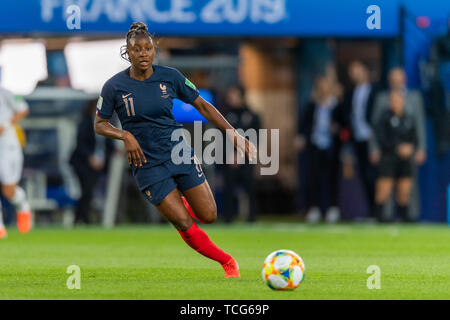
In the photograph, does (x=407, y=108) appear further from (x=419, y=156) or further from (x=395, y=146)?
(x=419, y=156)

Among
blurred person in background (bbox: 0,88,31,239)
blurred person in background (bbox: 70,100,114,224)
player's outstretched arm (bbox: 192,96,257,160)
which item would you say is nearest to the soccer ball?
player's outstretched arm (bbox: 192,96,257,160)

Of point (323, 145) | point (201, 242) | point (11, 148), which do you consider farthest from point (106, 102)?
point (323, 145)

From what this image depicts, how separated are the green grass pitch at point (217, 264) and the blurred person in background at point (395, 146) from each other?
30.8 inches

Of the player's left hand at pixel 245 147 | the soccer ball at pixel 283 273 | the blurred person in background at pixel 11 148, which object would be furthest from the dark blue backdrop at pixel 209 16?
the soccer ball at pixel 283 273

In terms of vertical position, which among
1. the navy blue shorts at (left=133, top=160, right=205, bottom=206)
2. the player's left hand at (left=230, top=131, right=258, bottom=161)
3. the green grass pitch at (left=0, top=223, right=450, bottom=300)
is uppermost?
the player's left hand at (left=230, top=131, right=258, bottom=161)

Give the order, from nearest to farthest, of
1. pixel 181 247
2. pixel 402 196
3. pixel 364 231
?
pixel 181 247 → pixel 364 231 → pixel 402 196

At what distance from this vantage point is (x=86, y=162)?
18531 mm

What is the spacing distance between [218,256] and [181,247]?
14.4 ft

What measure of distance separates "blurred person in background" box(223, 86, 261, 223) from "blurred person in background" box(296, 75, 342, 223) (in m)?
1.26

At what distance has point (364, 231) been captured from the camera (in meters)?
16.8

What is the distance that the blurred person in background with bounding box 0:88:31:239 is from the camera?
15.5 meters

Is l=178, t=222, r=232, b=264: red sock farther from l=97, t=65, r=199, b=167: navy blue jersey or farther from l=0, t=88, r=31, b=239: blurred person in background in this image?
l=0, t=88, r=31, b=239: blurred person in background
